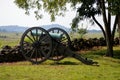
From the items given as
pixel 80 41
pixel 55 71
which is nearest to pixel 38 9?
pixel 80 41

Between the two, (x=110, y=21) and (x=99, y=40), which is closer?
(x=110, y=21)

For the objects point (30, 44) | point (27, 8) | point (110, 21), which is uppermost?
point (27, 8)

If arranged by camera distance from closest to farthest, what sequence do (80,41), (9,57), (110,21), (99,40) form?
(9,57) → (110,21) → (80,41) → (99,40)

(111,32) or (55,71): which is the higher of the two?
(111,32)

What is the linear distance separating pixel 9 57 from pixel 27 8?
801cm

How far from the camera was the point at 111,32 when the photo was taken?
81.2 feet

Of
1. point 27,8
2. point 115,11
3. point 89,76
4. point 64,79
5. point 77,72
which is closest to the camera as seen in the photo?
point 64,79

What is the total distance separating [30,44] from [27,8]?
29.5 ft

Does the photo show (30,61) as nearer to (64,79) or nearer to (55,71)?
(55,71)

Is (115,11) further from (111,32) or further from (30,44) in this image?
(30,44)

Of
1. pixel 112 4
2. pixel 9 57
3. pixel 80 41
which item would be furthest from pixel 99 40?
pixel 9 57

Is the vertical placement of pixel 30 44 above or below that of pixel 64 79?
above

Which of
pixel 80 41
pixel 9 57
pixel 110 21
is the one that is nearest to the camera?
pixel 9 57


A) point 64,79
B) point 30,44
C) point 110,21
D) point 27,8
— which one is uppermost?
point 27,8
